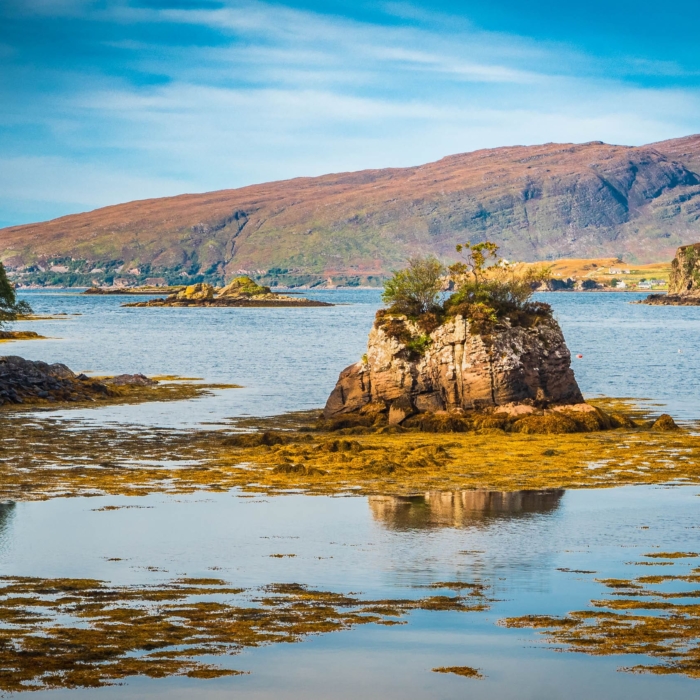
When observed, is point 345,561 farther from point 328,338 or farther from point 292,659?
point 328,338

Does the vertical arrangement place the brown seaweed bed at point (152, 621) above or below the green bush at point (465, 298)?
below

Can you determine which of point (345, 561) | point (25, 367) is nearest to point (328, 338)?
point (25, 367)

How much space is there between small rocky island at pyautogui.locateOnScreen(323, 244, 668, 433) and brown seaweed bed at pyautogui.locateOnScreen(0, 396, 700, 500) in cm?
148

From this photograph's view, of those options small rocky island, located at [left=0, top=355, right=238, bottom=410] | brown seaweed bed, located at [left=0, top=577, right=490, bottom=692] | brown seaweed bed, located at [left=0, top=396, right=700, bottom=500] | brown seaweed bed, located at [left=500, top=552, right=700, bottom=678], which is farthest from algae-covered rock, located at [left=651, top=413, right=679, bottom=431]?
brown seaweed bed, located at [left=0, top=577, right=490, bottom=692]

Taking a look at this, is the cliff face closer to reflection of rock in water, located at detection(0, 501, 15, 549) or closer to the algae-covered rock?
the algae-covered rock

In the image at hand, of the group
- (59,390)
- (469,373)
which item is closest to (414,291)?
(469,373)

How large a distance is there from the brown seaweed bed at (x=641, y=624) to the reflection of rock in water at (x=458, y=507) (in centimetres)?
603

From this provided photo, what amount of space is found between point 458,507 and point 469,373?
1671 centimetres

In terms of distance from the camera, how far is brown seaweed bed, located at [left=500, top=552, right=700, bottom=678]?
1388 cm

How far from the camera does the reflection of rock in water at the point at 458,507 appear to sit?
23781 millimetres

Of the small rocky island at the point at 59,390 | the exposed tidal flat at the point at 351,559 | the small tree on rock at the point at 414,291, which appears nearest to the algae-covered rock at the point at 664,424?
the exposed tidal flat at the point at 351,559

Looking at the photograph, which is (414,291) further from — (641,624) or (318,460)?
(641,624)

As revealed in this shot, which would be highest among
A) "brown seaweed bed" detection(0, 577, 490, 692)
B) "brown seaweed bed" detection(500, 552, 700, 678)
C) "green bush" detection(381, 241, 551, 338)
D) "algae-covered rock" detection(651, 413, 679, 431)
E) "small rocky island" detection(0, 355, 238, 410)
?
"green bush" detection(381, 241, 551, 338)

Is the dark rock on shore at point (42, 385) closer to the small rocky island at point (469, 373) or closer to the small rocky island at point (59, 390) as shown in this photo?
the small rocky island at point (59, 390)
